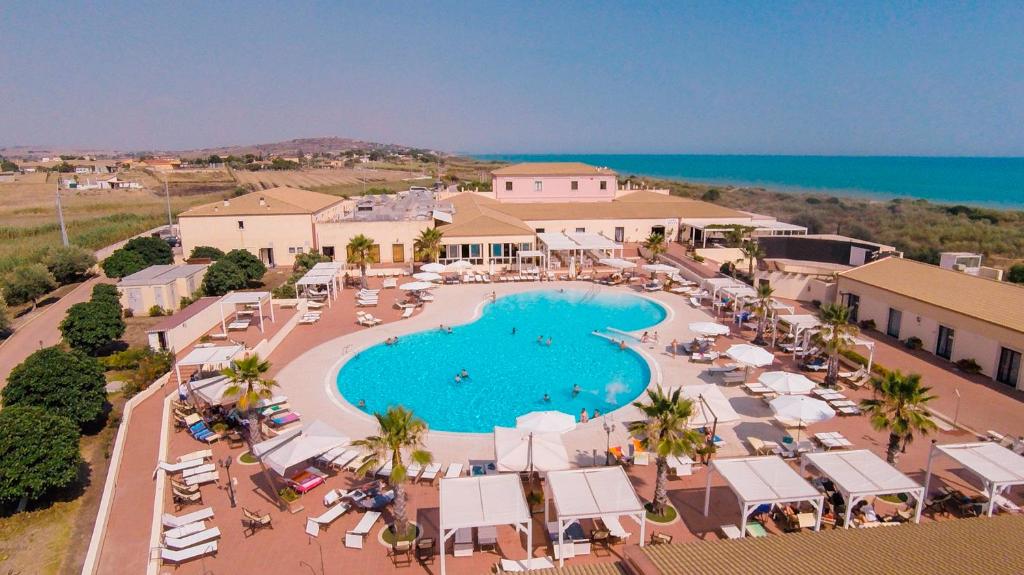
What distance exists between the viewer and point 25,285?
33.4m

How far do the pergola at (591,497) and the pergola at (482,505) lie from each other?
0.75 metres

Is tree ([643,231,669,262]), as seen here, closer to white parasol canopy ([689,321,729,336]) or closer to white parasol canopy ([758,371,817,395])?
white parasol canopy ([689,321,729,336])

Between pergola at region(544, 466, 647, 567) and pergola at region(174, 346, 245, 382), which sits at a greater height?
pergola at region(174, 346, 245, 382)

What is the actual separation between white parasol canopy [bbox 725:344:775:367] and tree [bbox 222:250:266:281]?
28542 mm

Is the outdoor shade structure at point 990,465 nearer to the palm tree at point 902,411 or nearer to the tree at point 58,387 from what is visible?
the palm tree at point 902,411

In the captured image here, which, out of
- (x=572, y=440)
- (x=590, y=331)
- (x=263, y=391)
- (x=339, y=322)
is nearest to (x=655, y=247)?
(x=590, y=331)

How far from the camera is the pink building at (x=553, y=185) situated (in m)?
56.3

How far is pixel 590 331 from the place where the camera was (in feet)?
94.8

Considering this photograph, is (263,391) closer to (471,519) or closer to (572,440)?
(471,519)

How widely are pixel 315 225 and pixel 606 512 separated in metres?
36.2

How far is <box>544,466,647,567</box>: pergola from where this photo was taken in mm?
11797

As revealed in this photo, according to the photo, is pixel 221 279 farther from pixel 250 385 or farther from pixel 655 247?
pixel 655 247

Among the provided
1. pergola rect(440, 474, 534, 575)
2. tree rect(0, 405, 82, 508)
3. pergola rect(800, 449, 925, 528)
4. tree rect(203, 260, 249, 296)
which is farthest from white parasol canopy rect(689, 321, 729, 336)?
tree rect(203, 260, 249, 296)

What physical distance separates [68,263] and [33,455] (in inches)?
1209
